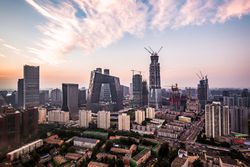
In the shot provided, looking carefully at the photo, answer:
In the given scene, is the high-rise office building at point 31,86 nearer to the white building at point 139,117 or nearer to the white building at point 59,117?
the white building at point 59,117

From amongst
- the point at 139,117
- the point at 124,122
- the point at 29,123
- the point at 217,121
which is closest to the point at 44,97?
the point at 139,117

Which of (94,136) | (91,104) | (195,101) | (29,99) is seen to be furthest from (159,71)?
(94,136)

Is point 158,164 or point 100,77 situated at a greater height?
point 100,77

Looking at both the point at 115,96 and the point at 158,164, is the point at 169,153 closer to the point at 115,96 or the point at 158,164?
the point at 158,164

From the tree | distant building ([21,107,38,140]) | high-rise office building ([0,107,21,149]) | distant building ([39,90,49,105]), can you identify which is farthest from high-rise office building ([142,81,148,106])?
the tree

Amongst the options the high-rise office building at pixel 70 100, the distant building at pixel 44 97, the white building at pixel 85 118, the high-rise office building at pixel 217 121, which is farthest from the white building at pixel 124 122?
the distant building at pixel 44 97

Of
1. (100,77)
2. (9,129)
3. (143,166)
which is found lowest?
(143,166)

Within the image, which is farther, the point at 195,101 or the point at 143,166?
the point at 195,101

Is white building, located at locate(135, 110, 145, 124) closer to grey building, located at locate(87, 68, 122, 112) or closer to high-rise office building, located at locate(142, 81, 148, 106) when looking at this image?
grey building, located at locate(87, 68, 122, 112)
